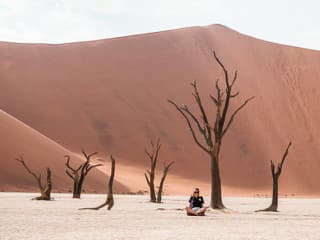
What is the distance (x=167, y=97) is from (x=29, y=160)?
83.2 feet

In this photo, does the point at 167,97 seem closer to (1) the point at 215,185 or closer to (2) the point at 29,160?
(2) the point at 29,160

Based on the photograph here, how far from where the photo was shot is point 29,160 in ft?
134

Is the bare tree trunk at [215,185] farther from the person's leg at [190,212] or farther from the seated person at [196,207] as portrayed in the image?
the person's leg at [190,212]

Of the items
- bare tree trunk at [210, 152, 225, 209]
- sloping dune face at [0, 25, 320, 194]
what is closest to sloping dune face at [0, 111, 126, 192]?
sloping dune face at [0, 25, 320, 194]

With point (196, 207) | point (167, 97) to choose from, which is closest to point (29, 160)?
point (196, 207)

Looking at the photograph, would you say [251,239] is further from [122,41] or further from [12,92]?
[122,41]

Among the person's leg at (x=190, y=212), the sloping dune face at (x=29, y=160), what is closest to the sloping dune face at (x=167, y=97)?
the sloping dune face at (x=29, y=160)

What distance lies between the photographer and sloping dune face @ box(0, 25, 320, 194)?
55719 mm

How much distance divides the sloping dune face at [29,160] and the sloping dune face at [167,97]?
10100mm

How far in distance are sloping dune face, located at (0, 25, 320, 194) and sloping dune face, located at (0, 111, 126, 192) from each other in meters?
10.1

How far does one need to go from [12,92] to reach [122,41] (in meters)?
18.9

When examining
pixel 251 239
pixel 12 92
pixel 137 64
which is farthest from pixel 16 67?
pixel 251 239

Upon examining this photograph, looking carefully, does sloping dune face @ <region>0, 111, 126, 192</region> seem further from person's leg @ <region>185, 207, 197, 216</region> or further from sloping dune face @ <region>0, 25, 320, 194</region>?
person's leg @ <region>185, 207, 197, 216</region>

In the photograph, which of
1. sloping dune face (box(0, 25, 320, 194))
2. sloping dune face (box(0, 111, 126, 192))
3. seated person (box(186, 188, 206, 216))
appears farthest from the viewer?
sloping dune face (box(0, 25, 320, 194))
